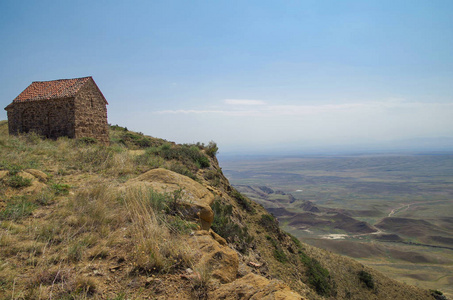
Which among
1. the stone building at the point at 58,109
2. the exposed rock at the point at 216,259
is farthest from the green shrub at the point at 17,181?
the stone building at the point at 58,109

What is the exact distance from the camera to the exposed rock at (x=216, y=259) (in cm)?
334

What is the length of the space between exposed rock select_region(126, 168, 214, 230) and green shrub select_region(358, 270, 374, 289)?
44.5ft

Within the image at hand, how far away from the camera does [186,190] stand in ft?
19.7

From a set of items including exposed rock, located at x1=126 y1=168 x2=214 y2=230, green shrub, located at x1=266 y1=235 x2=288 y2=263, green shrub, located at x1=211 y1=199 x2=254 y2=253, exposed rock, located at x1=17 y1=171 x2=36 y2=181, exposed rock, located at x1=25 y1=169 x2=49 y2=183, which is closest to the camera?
exposed rock, located at x1=126 y1=168 x2=214 y2=230

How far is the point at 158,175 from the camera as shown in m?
6.59

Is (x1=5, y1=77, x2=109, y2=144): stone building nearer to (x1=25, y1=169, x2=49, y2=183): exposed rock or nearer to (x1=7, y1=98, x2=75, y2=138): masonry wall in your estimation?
(x1=7, y1=98, x2=75, y2=138): masonry wall

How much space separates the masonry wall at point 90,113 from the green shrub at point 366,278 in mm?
19761

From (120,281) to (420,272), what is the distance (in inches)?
1605

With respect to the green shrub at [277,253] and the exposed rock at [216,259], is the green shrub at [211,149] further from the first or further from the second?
the exposed rock at [216,259]

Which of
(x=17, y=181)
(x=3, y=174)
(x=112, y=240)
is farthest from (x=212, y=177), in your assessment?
(x=112, y=240)

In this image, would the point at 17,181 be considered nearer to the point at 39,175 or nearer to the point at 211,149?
the point at 39,175

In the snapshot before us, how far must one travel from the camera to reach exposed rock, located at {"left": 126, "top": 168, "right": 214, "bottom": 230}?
16.8 feet

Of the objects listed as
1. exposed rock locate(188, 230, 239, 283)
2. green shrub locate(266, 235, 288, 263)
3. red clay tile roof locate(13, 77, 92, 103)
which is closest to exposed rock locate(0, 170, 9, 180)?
exposed rock locate(188, 230, 239, 283)

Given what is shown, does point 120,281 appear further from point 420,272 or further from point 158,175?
point 420,272
